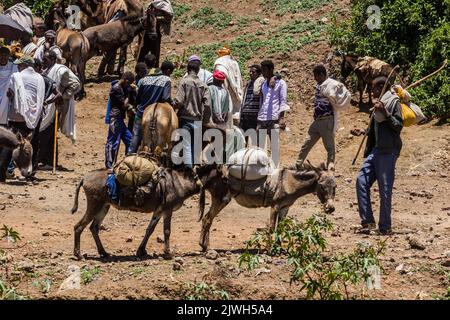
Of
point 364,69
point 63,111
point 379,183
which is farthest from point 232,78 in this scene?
point 364,69

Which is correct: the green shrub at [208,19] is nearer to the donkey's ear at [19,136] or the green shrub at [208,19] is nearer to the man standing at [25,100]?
the man standing at [25,100]

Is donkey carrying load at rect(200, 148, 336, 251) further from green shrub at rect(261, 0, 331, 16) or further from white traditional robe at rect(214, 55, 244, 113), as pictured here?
green shrub at rect(261, 0, 331, 16)

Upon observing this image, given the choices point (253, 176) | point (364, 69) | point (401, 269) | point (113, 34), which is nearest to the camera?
point (401, 269)

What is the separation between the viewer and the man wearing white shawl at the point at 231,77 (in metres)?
16.0

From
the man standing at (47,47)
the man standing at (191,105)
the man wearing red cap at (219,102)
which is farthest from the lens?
the man standing at (47,47)

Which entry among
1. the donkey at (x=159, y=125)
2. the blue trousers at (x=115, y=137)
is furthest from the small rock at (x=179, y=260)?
Result: the blue trousers at (x=115, y=137)

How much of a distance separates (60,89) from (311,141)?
3.88 metres

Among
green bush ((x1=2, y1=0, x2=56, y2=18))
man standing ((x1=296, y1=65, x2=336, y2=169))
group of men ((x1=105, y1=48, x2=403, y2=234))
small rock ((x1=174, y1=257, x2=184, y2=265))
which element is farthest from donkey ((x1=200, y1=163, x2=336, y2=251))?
green bush ((x1=2, y1=0, x2=56, y2=18))

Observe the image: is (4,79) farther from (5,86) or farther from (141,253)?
(141,253)

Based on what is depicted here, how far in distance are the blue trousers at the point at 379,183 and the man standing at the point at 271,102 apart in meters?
1.92

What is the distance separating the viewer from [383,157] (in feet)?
44.5

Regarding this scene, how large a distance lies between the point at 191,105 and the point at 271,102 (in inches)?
74.0

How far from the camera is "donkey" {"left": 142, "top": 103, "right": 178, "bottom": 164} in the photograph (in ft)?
46.8

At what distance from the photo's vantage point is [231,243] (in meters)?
→ 13.3
